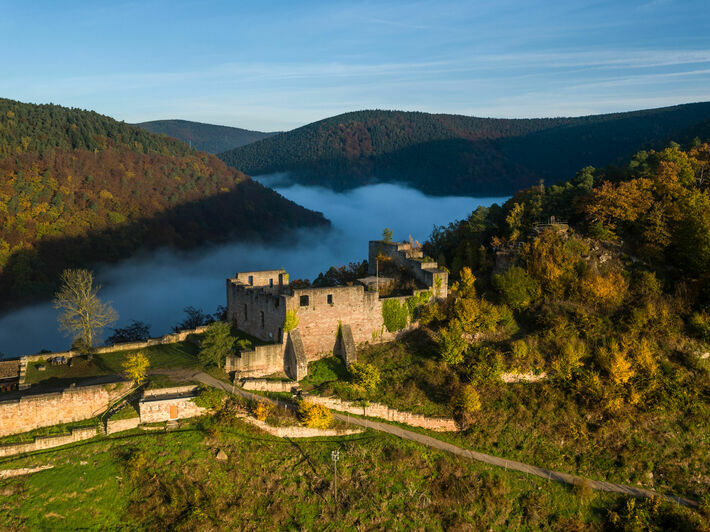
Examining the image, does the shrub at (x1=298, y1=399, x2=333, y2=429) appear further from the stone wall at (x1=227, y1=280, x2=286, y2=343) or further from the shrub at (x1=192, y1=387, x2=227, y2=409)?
the stone wall at (x1=227, y1=280, x2=286, y2=343)

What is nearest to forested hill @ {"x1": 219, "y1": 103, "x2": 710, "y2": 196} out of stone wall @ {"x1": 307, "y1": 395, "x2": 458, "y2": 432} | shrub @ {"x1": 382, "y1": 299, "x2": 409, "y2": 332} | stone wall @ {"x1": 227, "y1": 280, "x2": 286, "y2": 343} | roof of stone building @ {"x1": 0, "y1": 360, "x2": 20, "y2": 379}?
shrub @ {"x1": 382, "y1": 299, "x2": 409, "y2": 332}

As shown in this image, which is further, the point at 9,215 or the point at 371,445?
the point at 9,215

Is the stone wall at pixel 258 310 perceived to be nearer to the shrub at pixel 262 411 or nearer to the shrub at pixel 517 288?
the shrub at pixel 262 411

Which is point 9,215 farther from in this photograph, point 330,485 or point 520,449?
point 520,449

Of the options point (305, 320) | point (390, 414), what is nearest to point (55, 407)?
point (305, 320)

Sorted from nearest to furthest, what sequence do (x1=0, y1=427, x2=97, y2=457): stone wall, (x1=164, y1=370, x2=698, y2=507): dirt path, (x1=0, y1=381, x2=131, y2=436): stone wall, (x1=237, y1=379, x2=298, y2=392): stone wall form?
(x1=0, y1=427, x2=97, y2=457): stone wall → (x1=0, y1=381, x2=131, y2=436): stone wall → (x1=164, y1=370, x2=698, y2=507): dirt path → (x1=237, y1=379, x2=298, y2=392): stone wall

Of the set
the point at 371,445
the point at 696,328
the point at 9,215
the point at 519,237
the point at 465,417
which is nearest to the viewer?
the point at 371,445

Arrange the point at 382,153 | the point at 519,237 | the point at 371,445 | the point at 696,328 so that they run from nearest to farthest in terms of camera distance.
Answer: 1. the point at 371,445
2. the point at 696,328
3. the point at 519,237
4. the point at 382,153

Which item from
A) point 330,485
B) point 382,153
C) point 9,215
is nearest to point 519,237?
point 330,485
